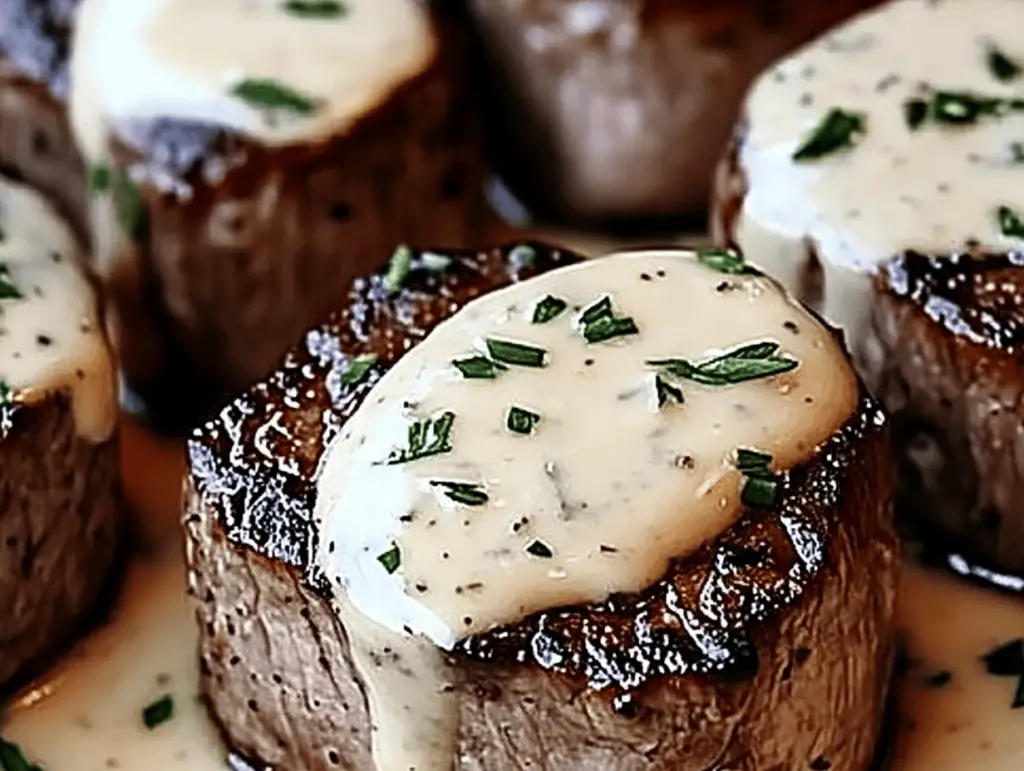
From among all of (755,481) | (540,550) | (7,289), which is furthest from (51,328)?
(755,481)

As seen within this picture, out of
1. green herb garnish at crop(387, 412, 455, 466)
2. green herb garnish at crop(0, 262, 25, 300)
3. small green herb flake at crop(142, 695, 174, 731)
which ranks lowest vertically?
small green herb flake at crop(142, 695, 174, 731)

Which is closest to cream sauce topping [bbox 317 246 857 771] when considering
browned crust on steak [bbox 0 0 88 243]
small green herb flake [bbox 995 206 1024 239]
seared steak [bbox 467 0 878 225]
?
small green herb flake [bbox 995 206 1024 239]

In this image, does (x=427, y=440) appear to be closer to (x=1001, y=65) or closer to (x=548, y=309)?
(x=548, y=309)

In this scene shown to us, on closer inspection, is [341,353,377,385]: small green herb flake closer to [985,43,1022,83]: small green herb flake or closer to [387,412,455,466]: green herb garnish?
[387,412,455,466]: green herb garnish

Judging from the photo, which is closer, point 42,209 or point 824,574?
point 824,574

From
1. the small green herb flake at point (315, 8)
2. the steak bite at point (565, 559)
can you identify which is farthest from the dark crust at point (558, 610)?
the small green herb flake at point (315, 8)

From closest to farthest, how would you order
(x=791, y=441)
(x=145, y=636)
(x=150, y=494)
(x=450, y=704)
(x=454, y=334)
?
(x=450, y=704) < (x=791, y=441) < (x=454, y=334) < (x=145, y=636) < (x=150, y=494)

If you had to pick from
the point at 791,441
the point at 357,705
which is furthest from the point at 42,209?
the point at 791,441

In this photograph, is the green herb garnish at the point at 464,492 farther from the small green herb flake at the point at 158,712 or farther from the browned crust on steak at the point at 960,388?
the browned crust on steak at the point at 960,388

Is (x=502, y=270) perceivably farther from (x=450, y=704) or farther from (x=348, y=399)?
(x=450, y=704)
